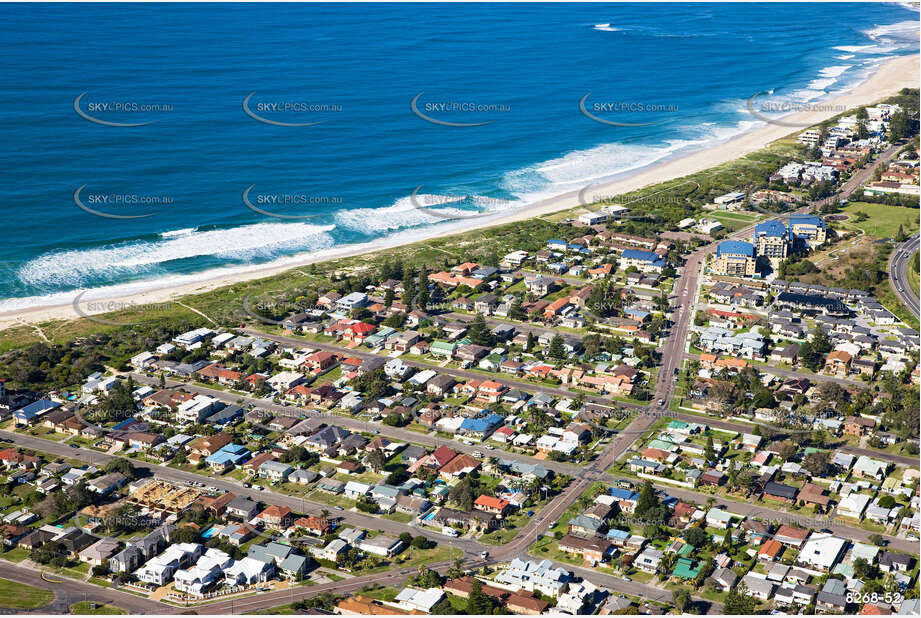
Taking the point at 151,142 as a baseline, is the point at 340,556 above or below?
below

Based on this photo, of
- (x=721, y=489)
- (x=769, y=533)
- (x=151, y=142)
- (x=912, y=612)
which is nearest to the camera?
(x=912, y=612)

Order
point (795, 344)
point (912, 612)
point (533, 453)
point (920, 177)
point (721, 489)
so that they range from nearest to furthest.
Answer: point (912, 612)
point (721, 489)
point (533, 453)
point (795, 344)
point (920, 177)

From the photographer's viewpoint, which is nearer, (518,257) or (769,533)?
(769,533)

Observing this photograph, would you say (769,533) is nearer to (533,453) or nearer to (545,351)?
(533,453)

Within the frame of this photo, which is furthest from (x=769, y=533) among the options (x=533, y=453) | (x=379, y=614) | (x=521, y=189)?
(x=521, y=189)

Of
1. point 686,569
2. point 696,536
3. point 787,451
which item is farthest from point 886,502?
point 686,569

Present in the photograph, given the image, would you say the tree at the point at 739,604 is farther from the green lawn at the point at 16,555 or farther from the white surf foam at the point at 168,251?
the white surf foam at the point at 168,251

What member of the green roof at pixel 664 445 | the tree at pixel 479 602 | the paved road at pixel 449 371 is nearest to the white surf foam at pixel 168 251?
the paved road at pixel 449 371
